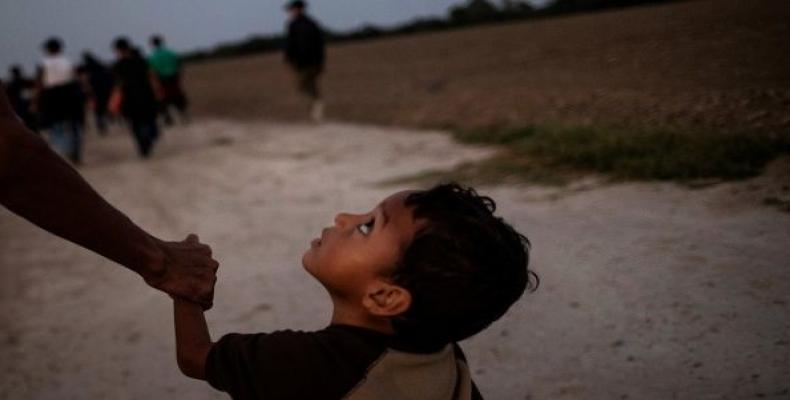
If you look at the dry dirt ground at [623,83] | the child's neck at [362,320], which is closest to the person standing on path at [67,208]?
the child's neck at [362,320]

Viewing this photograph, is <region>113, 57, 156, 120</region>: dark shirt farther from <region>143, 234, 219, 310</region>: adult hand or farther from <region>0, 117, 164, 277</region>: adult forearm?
<region>0, 117, 164, 277</region>: adult forearm

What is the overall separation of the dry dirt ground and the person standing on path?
13.7ft

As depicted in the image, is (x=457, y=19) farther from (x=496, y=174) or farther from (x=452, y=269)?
(x=452, y=269)

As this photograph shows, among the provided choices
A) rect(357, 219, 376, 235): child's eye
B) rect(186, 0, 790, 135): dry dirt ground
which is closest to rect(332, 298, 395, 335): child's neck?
rect(357, 219, 376, 235): child's eye

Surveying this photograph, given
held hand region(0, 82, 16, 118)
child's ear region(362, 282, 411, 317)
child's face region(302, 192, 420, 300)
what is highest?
held hand region(0, 82, 16, 118)

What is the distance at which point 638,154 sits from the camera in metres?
4.35

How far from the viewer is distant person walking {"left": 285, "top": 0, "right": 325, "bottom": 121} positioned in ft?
31.7

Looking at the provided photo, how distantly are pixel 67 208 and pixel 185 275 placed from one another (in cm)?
30

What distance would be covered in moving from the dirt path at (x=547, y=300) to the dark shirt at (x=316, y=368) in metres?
0.97

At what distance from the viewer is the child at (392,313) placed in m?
1.15

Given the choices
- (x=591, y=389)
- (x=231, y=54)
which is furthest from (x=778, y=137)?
(x=231, y=54)

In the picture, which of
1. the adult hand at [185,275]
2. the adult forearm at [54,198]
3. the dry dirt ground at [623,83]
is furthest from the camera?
the dry dirt ground at [623,83]

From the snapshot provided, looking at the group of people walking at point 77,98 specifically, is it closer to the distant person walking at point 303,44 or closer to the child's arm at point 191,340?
the distant person walking at point 303,44

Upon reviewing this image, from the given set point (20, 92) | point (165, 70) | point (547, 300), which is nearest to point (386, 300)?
point (547, 300)
